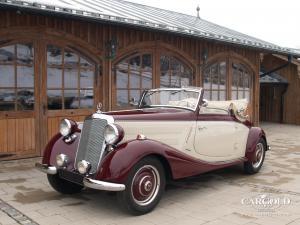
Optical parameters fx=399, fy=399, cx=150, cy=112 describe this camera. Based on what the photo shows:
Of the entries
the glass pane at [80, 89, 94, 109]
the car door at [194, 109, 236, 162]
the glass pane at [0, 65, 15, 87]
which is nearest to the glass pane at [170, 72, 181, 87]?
the glass pane at [80, 89, 94, 109]

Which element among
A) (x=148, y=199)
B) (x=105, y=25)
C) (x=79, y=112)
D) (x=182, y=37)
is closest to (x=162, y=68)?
(x=182, y=37)

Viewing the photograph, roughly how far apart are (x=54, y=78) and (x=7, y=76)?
95 centimetres

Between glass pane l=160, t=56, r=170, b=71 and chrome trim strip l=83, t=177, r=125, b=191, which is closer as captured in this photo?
chrome trim strip l=83, t=177, r=125, b=191

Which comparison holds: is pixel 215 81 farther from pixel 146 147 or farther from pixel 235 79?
pixel 146 147

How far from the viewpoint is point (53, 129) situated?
8070 millimetres

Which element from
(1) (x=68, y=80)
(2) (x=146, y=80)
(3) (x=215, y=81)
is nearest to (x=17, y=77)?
(1) (x=68, y=80)

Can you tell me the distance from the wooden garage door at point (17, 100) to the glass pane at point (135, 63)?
249 centimetres

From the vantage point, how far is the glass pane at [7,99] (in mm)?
7359

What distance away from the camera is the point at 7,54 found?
24.1 ft

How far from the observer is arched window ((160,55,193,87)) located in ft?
33.5

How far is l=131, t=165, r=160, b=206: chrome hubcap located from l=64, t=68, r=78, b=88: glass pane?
12.9 ft

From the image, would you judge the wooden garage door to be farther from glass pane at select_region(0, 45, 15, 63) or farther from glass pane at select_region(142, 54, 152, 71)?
glass pane at select_region(142, 54, 152, 71)

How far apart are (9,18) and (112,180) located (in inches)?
172

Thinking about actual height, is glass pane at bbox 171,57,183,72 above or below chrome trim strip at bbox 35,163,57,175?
above
